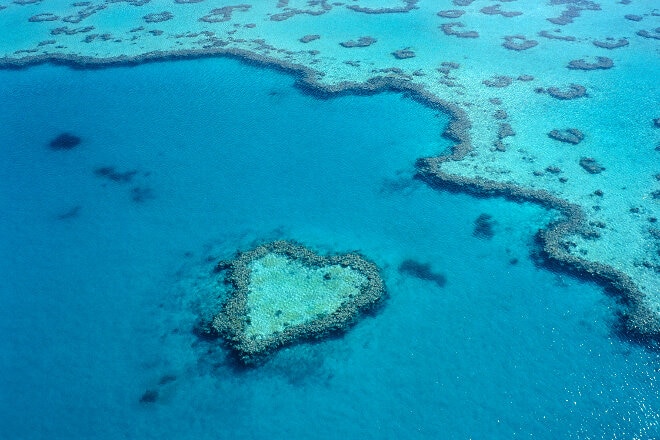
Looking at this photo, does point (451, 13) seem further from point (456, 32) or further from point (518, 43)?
point (518, 43)

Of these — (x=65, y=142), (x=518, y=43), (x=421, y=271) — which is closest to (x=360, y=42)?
(x=518, y=43)

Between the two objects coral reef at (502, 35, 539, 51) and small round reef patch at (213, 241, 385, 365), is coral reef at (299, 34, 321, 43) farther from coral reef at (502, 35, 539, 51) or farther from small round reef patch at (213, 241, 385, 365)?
small round reef patch at (213, 241, 385, 365)

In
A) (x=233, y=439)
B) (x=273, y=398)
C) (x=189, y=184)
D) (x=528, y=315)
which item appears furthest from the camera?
(x=189, y=184)

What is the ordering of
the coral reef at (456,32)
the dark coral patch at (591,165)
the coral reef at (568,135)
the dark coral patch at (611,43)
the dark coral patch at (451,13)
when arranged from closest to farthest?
the dark coral patch at (591,165) < the coral reef at (568,135) < the dark coral patch at (611,43) < the coral reef at (456,32) < the dark coral patch at (451,13)

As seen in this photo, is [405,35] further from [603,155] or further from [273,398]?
[273,398]

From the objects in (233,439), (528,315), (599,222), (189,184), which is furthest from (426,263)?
(189,184)

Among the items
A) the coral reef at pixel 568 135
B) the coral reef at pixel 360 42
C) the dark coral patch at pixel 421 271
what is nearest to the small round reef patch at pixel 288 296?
the dark coral patch at pixel 421 271

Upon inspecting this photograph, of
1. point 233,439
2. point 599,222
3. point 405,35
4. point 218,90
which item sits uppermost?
point 405,35

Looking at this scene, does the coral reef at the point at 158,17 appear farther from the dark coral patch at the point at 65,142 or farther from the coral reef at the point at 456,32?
the coral reef at the point at 456,32
